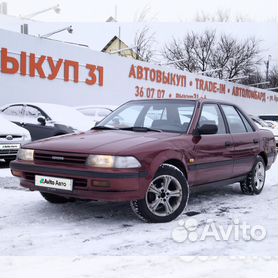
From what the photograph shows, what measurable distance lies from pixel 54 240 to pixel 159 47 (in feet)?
163

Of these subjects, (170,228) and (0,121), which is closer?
(170,228)

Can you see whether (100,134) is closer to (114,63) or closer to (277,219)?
(277,219)

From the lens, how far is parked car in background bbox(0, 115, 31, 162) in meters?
9.54

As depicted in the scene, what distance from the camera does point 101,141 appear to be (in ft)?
16.5

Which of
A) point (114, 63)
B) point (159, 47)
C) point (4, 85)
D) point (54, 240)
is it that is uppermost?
point (159, 47)

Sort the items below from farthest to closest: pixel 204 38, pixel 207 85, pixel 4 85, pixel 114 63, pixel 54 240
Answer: pixel 204 38
pixel 207 85
pixel 114 63
pixel 4 85
pixel 54 240

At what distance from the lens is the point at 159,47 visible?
52688 millimetres

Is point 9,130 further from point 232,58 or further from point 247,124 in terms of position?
point 232,58

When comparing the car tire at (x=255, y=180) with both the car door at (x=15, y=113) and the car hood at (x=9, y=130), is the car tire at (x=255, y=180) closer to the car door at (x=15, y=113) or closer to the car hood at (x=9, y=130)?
the car hood at (x=9, y=130)

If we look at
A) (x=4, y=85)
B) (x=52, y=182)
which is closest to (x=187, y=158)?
(x=52, y=182)

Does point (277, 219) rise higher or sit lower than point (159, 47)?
lower

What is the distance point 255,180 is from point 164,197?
7.94 ft

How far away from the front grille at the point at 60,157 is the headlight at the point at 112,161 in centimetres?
10

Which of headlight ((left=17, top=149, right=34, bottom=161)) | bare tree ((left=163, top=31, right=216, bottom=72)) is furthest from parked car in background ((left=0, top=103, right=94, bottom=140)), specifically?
bare tree ((left=163, top=31, right=216, bottom=72))
